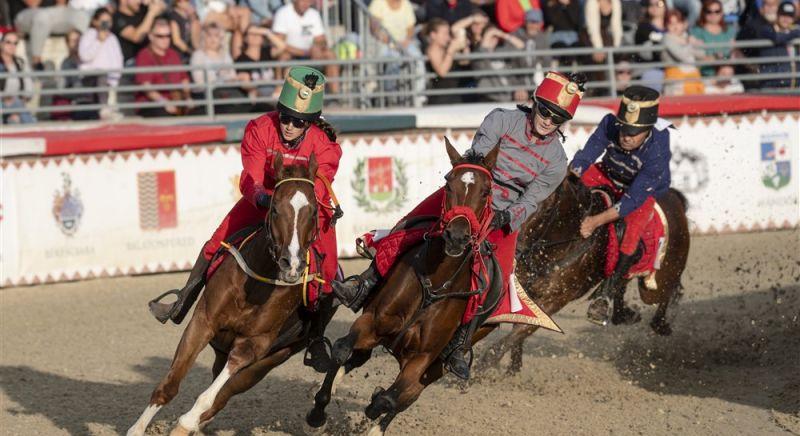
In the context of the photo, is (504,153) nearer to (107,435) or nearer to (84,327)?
(107,435)

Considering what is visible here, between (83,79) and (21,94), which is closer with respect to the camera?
(21,94)

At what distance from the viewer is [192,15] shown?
15.9m

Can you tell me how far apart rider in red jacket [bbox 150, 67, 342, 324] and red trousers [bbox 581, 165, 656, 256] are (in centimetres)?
330

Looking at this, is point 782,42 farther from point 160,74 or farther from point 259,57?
point 160,74

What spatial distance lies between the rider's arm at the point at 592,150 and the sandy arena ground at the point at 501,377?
1691mm

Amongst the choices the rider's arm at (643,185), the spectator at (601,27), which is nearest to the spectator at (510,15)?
the spectator at (601,27)

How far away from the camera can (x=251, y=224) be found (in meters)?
7.54

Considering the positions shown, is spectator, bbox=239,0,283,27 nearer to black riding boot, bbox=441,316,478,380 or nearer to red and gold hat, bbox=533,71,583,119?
red and gold hat, bbox=533,71,583,119

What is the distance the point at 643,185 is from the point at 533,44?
23.1ft

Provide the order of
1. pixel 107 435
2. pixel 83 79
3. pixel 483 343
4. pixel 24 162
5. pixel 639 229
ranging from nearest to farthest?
pixel 107 435
pixel 639 229
pixel 483 343
pixel 24 162
pixel 83 79

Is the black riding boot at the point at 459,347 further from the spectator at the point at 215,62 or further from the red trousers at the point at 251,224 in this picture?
the spectator at the point at 215,62

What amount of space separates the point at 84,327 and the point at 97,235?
87.4 inches

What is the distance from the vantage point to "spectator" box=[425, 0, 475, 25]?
658 inches

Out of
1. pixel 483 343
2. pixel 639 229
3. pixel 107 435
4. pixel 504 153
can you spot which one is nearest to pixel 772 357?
pixel 639 229
